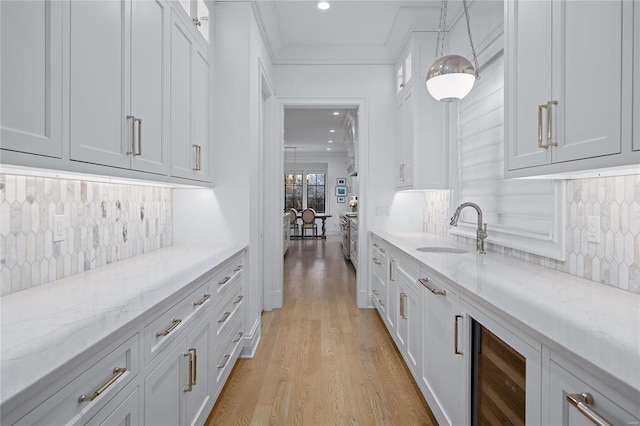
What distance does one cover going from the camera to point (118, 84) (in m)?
1.60

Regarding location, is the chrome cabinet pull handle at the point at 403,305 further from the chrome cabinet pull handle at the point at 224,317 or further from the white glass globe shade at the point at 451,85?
the white glass globe shade at the point at 451,85

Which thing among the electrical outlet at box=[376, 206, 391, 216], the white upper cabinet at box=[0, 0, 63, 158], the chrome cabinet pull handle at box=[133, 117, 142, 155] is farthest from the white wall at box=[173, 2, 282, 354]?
the electrical outlet at box=[376, 206, 391, 216]

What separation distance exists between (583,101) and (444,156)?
2.27 m

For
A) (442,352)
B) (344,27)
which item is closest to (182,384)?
(442,352)

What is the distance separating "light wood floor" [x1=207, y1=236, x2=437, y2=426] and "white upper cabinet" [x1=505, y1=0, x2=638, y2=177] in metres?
1.58

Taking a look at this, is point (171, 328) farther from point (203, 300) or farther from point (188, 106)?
point (188, 106)

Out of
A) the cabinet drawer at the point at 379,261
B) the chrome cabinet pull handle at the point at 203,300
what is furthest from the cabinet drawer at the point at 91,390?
the cabinet drawer at the point at 379,261

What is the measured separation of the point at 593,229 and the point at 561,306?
2.15 ft

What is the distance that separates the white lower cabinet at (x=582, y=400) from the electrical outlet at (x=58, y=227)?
1.92m

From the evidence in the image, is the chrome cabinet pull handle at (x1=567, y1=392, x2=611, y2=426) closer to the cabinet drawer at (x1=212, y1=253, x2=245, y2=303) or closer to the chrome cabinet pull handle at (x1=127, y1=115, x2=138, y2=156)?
the cabinet drawer at (x1=212, y1=253, x2=245, y2=303)

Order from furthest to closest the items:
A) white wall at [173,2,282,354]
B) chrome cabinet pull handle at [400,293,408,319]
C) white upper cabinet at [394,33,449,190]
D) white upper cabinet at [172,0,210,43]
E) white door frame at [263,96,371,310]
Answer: white door frame at [263,96,371,310], white upper cabinet at [394,33,449,190], white wall at [173,2,282,354], chrome cabinet pull handle at [400,293,408,319], white upper cabinet at [172,0,210,43]

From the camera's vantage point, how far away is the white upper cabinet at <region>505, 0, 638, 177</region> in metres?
1.13

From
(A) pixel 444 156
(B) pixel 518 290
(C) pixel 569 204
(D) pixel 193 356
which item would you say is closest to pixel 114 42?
(D) pixel 193 356

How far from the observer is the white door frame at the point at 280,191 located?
419 cm
